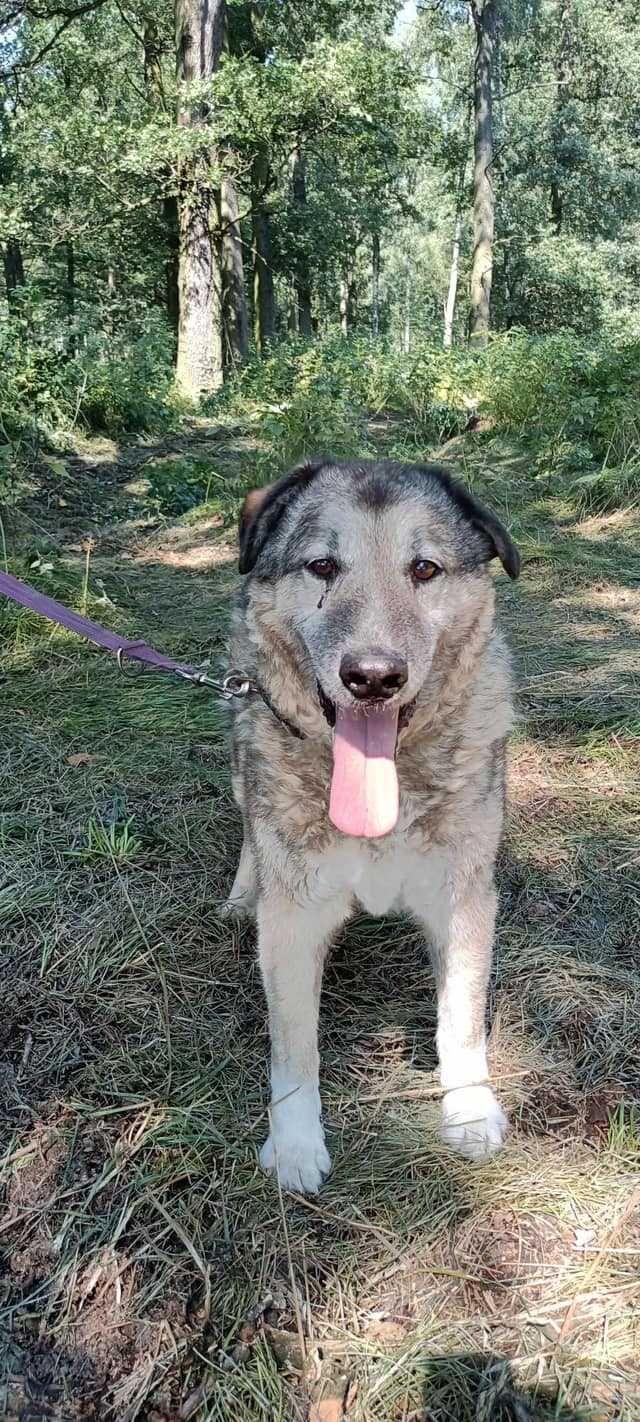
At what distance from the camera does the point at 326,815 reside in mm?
2273

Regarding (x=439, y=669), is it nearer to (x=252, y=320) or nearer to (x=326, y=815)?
(x=326, y=815)

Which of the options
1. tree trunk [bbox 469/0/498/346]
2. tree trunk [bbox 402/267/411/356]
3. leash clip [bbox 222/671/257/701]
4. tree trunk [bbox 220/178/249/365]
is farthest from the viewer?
tree trunk [bbox 402/267/411/356]

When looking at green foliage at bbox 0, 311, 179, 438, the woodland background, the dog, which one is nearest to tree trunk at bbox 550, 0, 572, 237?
green foliage at bbox 0, 311, 179, 438

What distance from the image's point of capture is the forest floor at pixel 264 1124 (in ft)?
5.76

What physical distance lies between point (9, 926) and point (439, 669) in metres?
1.73

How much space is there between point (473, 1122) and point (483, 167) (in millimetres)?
22700

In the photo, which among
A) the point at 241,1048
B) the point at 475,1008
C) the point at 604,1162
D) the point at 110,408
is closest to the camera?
the point at 604,1162

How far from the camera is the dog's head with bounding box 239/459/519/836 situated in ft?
6.87

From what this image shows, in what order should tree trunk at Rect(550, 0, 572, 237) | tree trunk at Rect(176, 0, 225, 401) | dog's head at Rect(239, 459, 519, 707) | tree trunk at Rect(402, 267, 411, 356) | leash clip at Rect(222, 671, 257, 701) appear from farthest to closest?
tree trunk at Rect(402, 267, 411, 356) → tree trunk at Rect(550, 0, 572, 237) → tree trunk at Rect(176, 0, 225, 401) → leash clip at Rect(222, 671, 257, 701) → dog's head at Rect(239, 459, 519, 707)

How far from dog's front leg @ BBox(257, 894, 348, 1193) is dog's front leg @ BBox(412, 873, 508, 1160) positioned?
11.2 inches

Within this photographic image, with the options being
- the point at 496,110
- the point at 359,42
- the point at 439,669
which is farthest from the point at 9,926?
the point at 496,110

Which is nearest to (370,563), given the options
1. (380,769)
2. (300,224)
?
(380,769)

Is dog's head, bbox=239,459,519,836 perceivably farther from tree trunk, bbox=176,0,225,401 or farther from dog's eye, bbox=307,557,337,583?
tree trunk, bbox=176,0,225,401

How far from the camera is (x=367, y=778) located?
2115 mm
